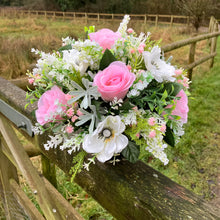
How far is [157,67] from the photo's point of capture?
87 cm

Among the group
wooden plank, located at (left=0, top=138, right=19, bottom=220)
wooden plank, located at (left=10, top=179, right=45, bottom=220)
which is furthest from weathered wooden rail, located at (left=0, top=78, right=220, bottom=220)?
wooden plank, located at (left=0, top=138, right=19, bottom=220)

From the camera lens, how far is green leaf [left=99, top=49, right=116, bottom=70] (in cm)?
82

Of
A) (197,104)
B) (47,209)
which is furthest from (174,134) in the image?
(197,104)

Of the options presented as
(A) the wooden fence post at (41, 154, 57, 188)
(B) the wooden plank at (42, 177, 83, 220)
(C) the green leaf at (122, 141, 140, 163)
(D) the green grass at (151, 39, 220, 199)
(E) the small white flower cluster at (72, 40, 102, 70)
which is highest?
(E) the small white flower cluster at (72, 40, 102, 70)

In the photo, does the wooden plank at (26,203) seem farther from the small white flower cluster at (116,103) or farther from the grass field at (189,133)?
the small white flower cluster at (116,103)

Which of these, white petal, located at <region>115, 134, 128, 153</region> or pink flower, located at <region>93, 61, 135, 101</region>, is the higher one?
pink flower, located at <region>93, 61, 135, 101</region>

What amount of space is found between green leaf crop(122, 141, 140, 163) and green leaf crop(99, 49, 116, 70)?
292 mm

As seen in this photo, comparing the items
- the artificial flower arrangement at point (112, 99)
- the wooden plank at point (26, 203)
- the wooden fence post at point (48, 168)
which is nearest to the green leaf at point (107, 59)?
the artificial flower arrangement at point (112, 99)

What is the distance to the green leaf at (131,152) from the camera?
82 cm

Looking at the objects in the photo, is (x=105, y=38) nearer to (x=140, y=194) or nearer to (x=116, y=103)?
(x=116, y=103)

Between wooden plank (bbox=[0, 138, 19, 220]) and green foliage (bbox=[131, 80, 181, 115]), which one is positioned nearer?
green foliage (bbox=[131, 80, 181, 115])

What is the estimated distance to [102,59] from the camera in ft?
2.70

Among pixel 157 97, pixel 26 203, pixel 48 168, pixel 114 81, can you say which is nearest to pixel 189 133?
pixel 48 168

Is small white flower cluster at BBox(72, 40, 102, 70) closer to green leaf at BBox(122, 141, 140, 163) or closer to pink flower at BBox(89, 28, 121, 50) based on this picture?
pink flower at BBox(89, 28, 121, 50)
